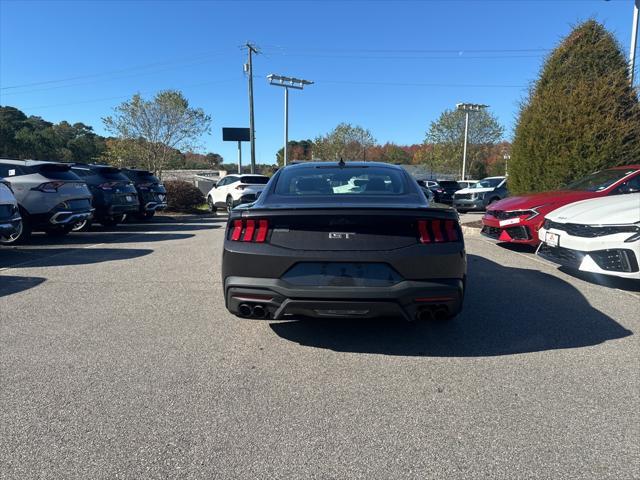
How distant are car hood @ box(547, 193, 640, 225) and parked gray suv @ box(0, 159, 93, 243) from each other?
8.49 m

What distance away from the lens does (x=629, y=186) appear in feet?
22.8

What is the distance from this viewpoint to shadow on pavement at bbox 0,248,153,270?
6812 mm

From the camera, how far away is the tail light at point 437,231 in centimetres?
316

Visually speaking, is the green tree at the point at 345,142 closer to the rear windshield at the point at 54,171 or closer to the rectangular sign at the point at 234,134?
the rectangular sign at the point at 234,134

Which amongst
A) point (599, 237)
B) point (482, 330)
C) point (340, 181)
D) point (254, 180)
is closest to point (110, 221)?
point (254, 180)

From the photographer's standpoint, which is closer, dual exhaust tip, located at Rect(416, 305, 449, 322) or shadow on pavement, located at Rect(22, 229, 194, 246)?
dual exhaust tip, located at Rect(416, 305, 449, 322)

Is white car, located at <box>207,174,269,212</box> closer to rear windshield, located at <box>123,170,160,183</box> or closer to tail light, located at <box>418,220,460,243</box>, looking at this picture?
rear windshield, located at <box>123,170,160,183</box>

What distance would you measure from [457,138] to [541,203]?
49.3 m

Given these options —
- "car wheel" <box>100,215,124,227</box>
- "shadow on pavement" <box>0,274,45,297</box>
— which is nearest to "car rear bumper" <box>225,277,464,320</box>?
"shadow on pavement" <box>0,274,45,297</box>

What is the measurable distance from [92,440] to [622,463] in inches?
106

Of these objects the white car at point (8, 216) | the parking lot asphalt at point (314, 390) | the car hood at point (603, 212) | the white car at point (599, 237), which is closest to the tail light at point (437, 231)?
the parking lot asphalt at point (314, 390)

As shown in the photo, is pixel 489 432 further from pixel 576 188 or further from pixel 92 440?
pixel 576 188

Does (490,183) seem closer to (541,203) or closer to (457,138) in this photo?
(541,203)

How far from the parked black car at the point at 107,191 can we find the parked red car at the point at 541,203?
28.2 ft
